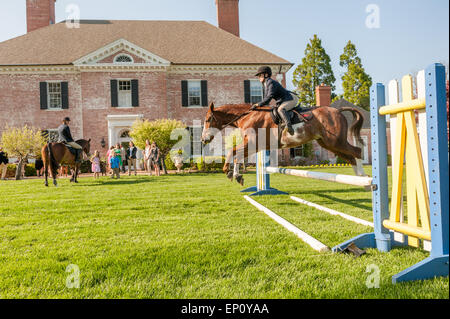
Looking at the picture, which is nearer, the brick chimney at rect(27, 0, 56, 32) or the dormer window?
the dormer window

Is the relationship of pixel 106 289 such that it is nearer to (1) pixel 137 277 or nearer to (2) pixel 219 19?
(1) pixel 137 277

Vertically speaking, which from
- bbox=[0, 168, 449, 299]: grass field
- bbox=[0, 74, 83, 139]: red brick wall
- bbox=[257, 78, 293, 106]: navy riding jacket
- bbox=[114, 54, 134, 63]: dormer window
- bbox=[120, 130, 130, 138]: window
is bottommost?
bbox=[0, 168, 449, 299]: grass field

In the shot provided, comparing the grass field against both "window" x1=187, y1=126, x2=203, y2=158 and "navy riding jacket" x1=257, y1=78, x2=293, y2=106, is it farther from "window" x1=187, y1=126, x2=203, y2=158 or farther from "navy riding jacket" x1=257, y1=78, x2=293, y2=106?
"window" x1=187, y1=126, x2=203, y2=158

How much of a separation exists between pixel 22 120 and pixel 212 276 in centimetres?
2723

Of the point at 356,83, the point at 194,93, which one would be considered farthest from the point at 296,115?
the point at 356,83

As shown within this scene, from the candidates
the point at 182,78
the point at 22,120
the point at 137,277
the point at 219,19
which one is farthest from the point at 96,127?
the point at 137,277

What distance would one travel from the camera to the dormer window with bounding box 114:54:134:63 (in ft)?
83.4

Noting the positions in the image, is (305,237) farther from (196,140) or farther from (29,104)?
(29,104)

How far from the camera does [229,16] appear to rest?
→ 3156cm

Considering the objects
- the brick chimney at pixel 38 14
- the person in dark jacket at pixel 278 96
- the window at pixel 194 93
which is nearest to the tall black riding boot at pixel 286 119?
the person in dark jacket at pixel 278 96

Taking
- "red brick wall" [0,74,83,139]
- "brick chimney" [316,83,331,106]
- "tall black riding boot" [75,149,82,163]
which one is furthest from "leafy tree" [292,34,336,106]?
"tall black riding boot" [75,149,82,163]

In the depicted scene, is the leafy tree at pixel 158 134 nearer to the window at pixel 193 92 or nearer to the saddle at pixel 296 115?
the window at pixel 193 92

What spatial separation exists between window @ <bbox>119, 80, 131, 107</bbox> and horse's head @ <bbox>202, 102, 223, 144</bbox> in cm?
1945

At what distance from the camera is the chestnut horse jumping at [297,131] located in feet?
24.3
